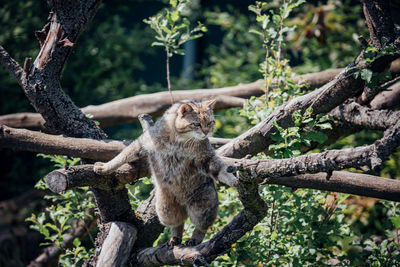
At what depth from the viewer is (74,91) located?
207 inches

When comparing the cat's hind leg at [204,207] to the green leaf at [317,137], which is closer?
the green leaf at [317,137]

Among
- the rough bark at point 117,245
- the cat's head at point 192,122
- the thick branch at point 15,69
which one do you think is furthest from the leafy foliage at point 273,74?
the thick branch at point 15,69

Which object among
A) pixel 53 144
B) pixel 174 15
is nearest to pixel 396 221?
pixel 174 15

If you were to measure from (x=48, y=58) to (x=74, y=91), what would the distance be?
2753 mm

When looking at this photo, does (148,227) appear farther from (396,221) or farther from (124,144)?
(396,221)

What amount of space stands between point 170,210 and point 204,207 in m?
0.22

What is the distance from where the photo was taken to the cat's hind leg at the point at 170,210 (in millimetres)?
2490

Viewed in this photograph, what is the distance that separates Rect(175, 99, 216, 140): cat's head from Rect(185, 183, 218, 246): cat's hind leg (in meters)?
0.31

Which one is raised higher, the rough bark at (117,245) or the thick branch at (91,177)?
the thick branch at (91,177)

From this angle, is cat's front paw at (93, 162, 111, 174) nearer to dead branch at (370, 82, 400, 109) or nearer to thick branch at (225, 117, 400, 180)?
thick branch at (225, 117, 400, 180)

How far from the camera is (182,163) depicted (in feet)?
7.96

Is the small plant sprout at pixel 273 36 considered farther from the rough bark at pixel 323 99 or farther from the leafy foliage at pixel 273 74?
the rough bark at pixel 323 99

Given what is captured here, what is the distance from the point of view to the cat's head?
2426mm

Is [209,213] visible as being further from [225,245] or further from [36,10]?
[36,10]
